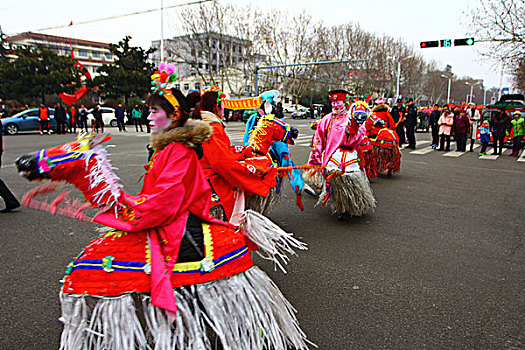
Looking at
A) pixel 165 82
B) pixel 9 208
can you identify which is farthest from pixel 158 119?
pixel 9 208

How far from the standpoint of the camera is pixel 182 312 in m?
2.04

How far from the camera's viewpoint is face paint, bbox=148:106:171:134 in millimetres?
2211

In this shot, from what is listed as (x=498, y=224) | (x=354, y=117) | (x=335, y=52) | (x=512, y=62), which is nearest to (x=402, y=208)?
(x=498, y=224)

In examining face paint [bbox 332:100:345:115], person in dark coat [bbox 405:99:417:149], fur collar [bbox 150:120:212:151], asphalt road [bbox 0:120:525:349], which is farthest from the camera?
person in dark coat [bbox 405:99:417:149]

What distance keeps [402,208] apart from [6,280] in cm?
565

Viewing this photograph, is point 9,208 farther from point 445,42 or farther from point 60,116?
point 445,42

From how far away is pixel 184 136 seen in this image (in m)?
2.15

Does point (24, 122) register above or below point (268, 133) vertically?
below

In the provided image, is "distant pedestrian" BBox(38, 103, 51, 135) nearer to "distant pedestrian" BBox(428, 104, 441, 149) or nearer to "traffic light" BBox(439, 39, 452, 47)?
"distant pedestrian" BBox(428, 104, 441, 149)

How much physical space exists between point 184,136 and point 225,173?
1140 millimetres

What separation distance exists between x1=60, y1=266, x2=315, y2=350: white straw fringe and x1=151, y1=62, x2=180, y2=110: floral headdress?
3.57 ft

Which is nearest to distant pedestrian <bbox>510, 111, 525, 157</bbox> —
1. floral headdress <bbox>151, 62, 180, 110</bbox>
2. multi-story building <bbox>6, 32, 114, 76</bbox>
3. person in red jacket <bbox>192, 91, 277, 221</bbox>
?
person in red jacket <bbox>192, 91, 277, 221</bbox>

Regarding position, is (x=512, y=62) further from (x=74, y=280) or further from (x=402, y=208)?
(x=74, y=280)

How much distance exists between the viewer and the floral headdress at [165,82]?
2.25 metres
